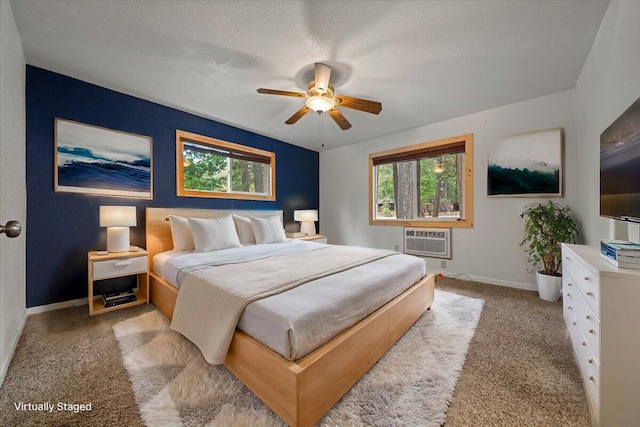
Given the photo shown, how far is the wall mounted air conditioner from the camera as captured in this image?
12.2 ft

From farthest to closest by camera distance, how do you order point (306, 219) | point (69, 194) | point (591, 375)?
1. point (306, 219)
2. point (69, 194)
3. point (591, 375)

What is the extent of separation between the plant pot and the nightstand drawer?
432cm

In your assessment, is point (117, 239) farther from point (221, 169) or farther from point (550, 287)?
point (550, 287)

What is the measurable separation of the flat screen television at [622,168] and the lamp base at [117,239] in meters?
3.90

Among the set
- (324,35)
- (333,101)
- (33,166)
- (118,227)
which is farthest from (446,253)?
(33,166)

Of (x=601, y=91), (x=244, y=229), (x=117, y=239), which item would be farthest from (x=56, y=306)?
(x=601, y=91)

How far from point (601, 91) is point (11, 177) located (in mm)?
4548

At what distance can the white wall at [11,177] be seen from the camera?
5.03 ft

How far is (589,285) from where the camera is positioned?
1.24 metres

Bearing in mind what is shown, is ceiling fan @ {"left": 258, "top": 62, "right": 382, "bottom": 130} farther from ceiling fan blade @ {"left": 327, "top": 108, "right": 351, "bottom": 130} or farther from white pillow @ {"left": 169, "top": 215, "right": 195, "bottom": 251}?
white pillow @ {"left": 169, "top": 215, "right": 195, "bottom": 251}

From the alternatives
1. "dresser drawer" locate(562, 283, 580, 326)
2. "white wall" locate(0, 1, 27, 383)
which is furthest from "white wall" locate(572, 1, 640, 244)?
"white wall" locate(0, 1, 27, 383)

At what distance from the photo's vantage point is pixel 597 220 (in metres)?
2.16

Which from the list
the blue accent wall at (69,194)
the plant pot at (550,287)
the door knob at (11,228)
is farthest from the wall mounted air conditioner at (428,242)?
the door knob at (11,228)

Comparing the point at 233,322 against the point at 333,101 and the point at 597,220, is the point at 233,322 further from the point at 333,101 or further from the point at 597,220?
the point at 597,220
